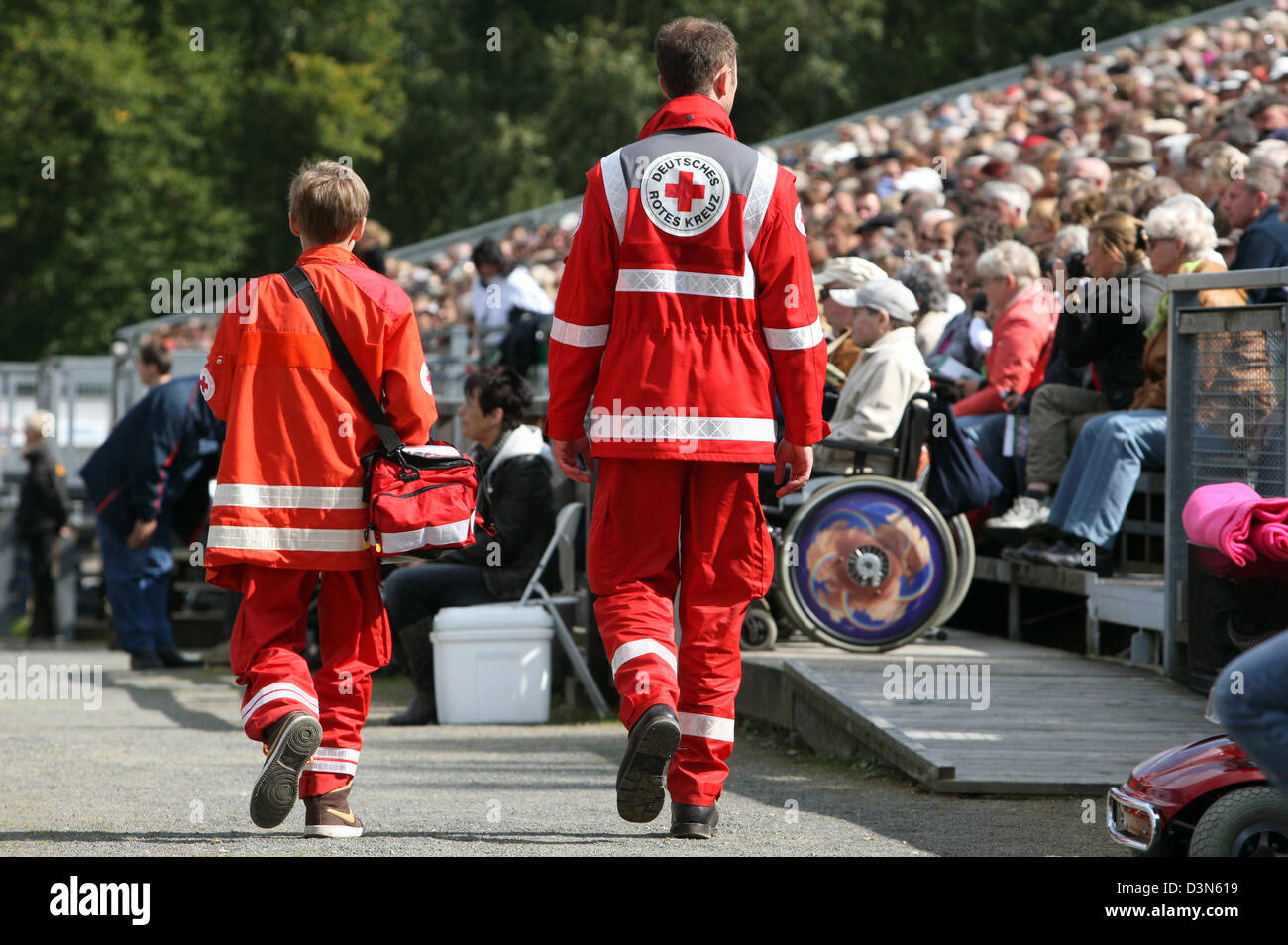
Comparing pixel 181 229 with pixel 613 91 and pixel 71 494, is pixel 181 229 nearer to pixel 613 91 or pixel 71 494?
pixel 613 91

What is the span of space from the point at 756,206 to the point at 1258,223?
3916 millimetres

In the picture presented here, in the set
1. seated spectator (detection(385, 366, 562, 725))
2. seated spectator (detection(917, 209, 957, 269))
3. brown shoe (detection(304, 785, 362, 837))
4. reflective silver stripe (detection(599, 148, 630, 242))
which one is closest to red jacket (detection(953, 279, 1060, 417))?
seated spectator (detection(385, 366, 562, 725))

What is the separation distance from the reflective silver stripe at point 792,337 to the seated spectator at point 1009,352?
4766 mm

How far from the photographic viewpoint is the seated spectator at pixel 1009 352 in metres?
9.90

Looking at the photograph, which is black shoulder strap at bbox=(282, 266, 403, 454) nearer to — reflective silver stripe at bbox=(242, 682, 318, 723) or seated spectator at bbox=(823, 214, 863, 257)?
reflective silver stripe at bbox=(242, 682, 318, 723)

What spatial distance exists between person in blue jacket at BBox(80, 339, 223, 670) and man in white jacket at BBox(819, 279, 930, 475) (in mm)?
4937

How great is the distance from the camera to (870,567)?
27.1ft

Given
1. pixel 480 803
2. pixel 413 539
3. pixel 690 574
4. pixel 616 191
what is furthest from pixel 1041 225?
pixel 413 539

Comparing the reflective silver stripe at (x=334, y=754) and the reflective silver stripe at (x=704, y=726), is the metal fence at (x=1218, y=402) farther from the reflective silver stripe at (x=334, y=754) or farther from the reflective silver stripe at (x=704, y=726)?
the reflective silver stripe at (x=334, y=754)

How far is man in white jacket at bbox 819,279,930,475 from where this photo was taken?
337 inches

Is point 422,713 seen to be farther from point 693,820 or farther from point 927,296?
point 693,820

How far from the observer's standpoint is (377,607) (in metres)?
5.44

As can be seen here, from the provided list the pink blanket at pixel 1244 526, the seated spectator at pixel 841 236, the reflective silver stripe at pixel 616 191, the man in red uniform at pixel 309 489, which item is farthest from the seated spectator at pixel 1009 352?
the man in red uniform at pixel 309 489
